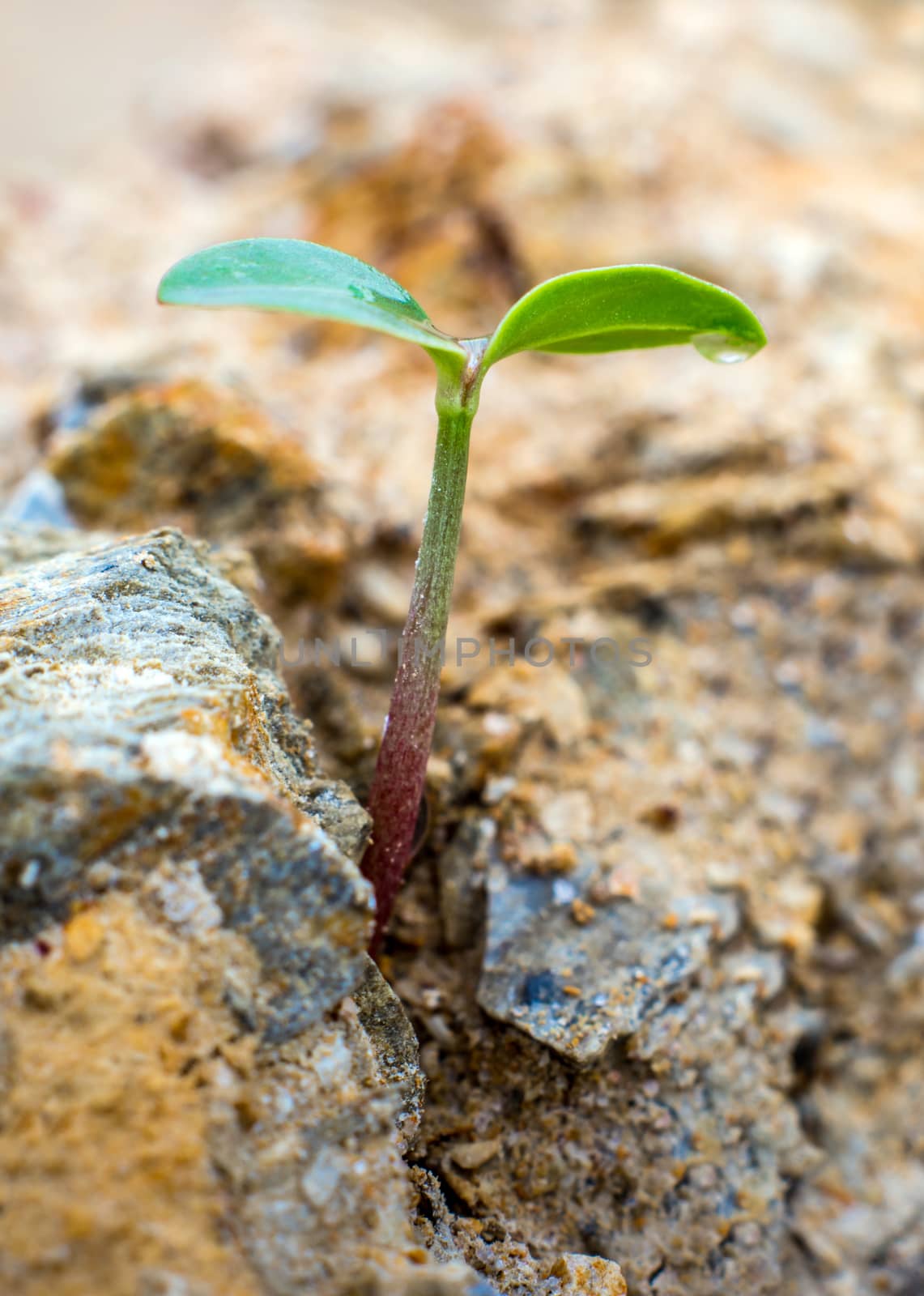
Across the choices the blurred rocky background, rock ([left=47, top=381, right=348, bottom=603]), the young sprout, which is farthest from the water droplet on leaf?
rock ([left=47, top=381, right=348, bottom=603])

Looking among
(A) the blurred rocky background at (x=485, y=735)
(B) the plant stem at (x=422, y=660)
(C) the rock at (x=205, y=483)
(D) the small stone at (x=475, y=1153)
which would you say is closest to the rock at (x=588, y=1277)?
(A) the blurred rocky background at (x=485, y=735)

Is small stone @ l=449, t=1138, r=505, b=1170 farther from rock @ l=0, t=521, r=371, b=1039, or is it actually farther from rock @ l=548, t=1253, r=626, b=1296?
rock @ l=0, t=521, r=371, b=1039

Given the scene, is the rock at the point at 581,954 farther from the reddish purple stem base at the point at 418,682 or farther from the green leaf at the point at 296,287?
the green leaf at the point at 296,287

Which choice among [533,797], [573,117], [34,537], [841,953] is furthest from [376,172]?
[841,953]

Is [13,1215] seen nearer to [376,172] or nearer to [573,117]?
[376,172]

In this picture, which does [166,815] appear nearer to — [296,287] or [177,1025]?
[177,1025]

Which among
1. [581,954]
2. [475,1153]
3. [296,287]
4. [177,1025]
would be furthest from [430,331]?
[475,1153]
